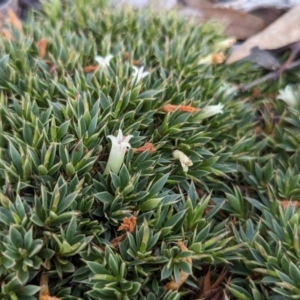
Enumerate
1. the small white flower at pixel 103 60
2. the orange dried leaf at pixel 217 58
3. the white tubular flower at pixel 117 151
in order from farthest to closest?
the orange dried leaf at pixel 217 58, the small white flower at pixel 103 60, the white tubular flower at pixel 117 151

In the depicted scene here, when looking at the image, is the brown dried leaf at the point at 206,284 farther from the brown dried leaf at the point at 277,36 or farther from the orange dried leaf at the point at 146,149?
the brown dried leaf at the point at 277,36

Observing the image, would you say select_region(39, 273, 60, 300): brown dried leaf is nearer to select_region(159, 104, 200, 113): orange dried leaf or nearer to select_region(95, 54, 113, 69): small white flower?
select_region(159, 104, 200, 113): orange dried leaf

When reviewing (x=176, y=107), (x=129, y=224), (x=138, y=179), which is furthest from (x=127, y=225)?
(x=176, y=107)

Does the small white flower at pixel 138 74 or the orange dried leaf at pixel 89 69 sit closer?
the small white flower at pixel 138 74

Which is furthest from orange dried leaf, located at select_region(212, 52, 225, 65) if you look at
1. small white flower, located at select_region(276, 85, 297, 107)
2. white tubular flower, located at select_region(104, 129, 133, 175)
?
white tubular flower, located at select_region(104, 129, 133, 175)

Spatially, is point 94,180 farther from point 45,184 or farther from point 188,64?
point 188,64

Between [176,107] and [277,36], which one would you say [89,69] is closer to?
[176,107]

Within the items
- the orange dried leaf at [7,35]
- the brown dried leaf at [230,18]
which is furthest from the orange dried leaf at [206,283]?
the brown dried leaf at [230,18]
